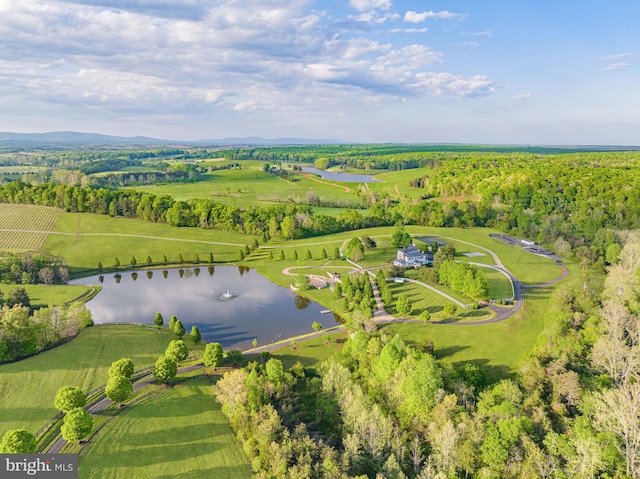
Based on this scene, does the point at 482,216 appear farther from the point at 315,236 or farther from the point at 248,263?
the point at 248,263

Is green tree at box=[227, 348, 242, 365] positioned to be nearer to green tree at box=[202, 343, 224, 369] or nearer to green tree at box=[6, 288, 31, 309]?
green tree at box=[202, 343, 224, 369]

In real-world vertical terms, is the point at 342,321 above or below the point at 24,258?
below

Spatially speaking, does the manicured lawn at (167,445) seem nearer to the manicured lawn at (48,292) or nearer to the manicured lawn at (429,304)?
the manicured lawn at (429,304)

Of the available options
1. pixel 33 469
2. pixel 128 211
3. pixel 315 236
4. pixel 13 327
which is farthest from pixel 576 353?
pixel 128 211

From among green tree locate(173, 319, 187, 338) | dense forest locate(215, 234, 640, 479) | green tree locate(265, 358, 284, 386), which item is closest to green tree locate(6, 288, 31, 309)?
green tree locate(173, 319, 187, 338)

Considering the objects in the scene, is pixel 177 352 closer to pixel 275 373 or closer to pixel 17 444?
pixel 275 373

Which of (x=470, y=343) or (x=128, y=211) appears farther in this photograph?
(x=128, y=211)

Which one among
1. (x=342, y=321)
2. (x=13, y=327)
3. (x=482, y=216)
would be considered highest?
(x=482, y=216)
